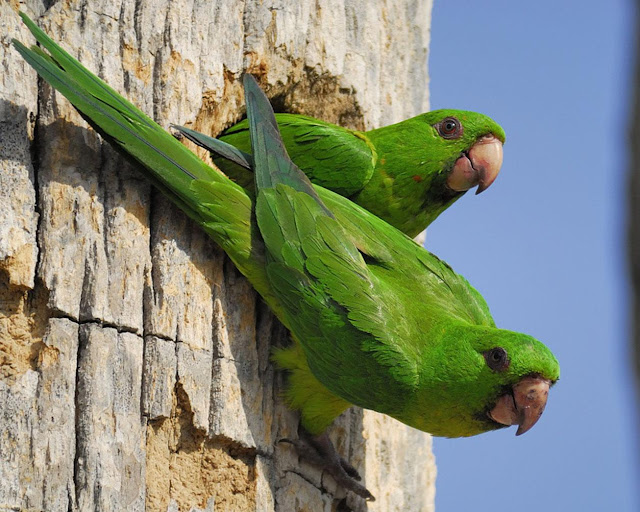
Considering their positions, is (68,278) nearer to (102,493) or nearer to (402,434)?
(102,493)

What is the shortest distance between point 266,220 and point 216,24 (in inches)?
36.6

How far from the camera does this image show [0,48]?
9.53 ft

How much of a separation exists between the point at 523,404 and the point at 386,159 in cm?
141

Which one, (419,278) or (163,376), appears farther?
(419,278)

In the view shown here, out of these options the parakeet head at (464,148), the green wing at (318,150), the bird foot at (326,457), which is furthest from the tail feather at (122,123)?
the parakeet head at (464,148)

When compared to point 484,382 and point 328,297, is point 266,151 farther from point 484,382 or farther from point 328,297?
point 484,382

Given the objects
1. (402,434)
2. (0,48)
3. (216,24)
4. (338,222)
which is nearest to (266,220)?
(338,222)

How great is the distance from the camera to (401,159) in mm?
3930

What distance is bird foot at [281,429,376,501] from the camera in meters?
3.45

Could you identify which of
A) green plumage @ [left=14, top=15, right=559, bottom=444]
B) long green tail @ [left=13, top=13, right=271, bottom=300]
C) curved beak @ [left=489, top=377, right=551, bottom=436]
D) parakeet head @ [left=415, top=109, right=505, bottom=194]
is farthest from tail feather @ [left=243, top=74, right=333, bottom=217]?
curved beak @ [left=489, top=377, right=551, bottom=436]

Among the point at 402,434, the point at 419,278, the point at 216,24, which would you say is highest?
the point at 216,24

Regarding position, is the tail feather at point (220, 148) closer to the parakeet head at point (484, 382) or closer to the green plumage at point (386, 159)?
the green plumage at point (386, 159)

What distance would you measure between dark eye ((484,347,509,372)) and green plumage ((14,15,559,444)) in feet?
0.06

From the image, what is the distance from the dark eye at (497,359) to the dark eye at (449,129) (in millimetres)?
1310
